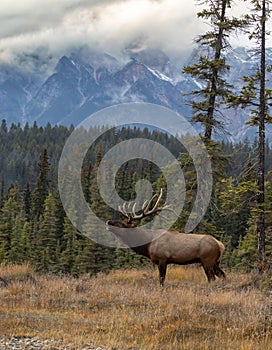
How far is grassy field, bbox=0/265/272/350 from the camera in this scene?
269 inches

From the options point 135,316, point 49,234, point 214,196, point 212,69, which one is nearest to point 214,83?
point 212,69

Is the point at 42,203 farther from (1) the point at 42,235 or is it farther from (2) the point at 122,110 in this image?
(2) the point at 122,110

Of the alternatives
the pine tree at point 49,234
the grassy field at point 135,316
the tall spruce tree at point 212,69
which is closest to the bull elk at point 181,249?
the grassy field at point 135,316

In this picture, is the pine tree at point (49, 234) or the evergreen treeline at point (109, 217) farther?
the pine tree at point (49, 234)

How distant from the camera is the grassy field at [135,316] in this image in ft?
22.4

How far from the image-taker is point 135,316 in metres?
8.20

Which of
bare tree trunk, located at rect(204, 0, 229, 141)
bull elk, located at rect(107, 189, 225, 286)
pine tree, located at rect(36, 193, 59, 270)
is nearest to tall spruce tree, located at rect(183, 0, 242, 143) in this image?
bare tree trunk, located at rect(204, 0, 229, 141)

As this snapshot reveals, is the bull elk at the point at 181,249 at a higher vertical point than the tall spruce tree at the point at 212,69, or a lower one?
lower

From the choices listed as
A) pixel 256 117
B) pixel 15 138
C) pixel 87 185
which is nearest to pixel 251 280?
pixel 256 117

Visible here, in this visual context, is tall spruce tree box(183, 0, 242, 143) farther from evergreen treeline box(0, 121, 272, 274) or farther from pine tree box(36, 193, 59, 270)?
pine tree box(36, 193, 59, 270)

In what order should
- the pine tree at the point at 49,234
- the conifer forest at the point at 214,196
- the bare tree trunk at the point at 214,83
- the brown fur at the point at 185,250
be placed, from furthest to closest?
the pine tree at the point at 49,234 < the bare tree trunk at the point at 214,83 < the conifer forest at the point at 214,196 < the brown fur at the point at 185,250

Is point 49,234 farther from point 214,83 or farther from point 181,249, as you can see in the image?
point 181,249

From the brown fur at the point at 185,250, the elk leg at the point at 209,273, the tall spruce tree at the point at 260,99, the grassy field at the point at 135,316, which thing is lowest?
the grassy field at the point at 135,316

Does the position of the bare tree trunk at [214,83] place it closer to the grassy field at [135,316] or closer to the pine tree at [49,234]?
the grassy field at [135,316]
